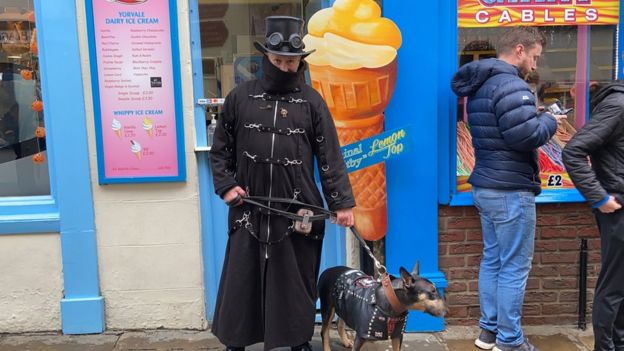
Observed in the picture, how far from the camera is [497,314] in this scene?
371 cm

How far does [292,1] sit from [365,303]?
2388 millimetres

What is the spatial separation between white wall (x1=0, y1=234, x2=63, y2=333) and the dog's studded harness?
2.08 metres

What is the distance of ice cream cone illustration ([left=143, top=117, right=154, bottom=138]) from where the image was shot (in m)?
3.88

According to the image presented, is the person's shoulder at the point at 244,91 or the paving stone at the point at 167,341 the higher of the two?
the person's shoulder at the point at 244,91

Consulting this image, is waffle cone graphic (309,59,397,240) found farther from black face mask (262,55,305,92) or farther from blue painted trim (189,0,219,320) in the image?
blue painted trim (189,0,219,320)

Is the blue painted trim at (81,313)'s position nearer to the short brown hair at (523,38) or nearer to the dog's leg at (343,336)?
the dog's leg at (343,336)

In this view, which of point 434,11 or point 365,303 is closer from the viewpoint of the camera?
point 365,303

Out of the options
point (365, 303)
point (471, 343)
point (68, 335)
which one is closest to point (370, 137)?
point (365, 303)

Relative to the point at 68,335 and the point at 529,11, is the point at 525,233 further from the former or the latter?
the point at 68,335

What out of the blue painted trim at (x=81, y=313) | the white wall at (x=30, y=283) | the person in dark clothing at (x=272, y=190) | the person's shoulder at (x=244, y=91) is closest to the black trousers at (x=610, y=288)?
the person in dark clothing at (x=272, y=190)

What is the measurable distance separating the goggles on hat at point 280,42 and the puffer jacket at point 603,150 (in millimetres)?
1604

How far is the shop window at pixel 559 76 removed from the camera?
402cm

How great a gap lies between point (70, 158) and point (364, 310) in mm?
2274

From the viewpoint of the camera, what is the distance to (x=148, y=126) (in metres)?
3.88
